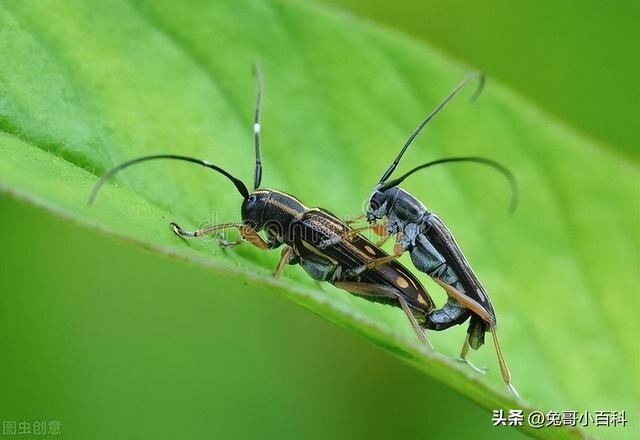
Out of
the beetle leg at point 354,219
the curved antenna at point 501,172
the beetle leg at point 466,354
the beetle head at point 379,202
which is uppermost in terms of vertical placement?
the curved antenna at point 501,172

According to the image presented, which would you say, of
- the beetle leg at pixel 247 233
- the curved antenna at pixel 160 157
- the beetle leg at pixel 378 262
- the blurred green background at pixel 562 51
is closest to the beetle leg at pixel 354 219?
the beetle leg at pixel 378 262

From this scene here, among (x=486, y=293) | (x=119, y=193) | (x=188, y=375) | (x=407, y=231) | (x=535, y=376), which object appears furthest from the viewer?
(x=188, y=375)

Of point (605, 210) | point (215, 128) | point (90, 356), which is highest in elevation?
point (605, 210)

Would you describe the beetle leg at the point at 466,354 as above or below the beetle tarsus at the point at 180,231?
above

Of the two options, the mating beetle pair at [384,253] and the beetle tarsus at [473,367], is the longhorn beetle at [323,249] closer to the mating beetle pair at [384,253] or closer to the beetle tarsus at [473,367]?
the mating beetle pair at [384,253]

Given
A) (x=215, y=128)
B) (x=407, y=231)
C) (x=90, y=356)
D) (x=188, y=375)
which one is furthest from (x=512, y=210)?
(x=90, y=356)

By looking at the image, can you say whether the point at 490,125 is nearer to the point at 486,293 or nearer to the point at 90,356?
the point at 486,293
